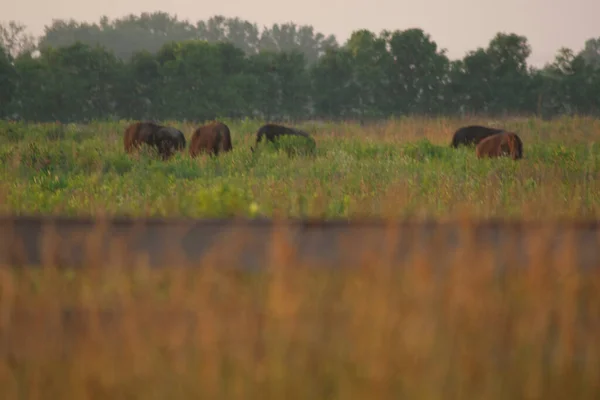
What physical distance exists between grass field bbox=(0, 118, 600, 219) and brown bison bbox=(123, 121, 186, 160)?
1029 mm

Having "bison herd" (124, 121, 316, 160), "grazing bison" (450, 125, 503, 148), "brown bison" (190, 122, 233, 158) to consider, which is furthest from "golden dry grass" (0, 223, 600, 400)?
"grazing bison" (450, 125, 503, 148)

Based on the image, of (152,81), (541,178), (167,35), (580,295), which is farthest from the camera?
(167,35)

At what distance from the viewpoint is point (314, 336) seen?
2.78 meters

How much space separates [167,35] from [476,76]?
287 feet

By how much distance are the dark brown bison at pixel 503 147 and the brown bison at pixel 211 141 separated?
6.20 metres

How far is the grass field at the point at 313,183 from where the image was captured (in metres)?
7.36

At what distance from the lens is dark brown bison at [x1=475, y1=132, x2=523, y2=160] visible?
15.7m

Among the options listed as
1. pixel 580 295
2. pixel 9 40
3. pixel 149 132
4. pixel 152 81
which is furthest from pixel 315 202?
pixel 9 40

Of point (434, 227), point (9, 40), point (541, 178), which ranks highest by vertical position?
point (9, 40)

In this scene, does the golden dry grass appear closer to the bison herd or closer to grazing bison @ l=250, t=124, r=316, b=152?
the bison herd

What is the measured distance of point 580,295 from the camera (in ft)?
11.3

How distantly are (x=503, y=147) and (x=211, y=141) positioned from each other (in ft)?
22.8

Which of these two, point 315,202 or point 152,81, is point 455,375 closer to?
point 315,202

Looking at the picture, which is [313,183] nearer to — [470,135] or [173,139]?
[173,139]
